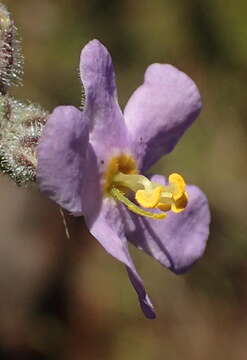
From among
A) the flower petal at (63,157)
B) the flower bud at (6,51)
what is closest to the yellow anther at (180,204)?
the flower petal at (63,157)

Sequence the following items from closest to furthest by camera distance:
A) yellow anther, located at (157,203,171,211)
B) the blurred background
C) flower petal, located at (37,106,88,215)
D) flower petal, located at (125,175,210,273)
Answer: flower petal, located at (37,106,88,215) < yellow anther, located at (157,203,171,211) < flower petal, located at (125,175,210,273) < the blurred background

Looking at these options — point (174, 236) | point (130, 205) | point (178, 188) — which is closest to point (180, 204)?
point (178, 188)

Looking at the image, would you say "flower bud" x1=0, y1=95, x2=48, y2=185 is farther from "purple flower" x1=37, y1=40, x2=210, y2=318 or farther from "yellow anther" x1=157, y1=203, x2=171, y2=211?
"yellow anther" x1=157, y1=203, x2=171, y2=211

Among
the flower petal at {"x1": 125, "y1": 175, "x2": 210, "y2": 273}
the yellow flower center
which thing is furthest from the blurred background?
the yellow flower center

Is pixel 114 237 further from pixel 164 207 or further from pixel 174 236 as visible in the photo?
pixel 174 236

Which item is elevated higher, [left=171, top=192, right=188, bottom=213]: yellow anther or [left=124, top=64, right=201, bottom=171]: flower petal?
[left=124, top=64, right=201, bottom=171]: flower petal

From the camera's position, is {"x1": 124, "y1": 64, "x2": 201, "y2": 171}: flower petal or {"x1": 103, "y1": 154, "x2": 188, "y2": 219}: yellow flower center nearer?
{"x1": 103, "y1": 154, "x2": 188, "y2": 219}: yellow flower center
